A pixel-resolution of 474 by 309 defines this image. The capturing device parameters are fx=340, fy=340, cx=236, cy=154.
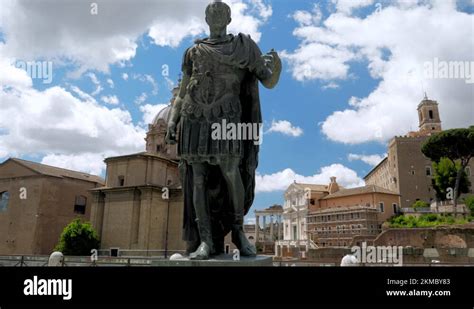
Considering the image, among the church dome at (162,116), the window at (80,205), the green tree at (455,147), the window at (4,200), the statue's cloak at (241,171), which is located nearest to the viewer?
the statue's cloak at (241,171)

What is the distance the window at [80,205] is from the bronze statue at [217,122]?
5747 cm

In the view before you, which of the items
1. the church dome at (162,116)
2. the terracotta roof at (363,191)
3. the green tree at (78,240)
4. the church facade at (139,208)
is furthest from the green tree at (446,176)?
the green tree at (78,240)

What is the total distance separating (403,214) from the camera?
2410 inches

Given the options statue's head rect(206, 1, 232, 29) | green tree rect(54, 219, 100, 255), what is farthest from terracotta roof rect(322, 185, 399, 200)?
statue's head rect(206, 1, 232, 29)

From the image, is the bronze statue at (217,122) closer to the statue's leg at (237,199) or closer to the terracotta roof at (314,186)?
the statue's leg at (237,199)

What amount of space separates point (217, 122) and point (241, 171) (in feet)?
2.80

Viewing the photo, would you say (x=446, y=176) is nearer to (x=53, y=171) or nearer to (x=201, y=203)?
(x=53, y=171)

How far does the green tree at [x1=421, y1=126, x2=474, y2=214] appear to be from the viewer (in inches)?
2211

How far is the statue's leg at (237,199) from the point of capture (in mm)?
4547
